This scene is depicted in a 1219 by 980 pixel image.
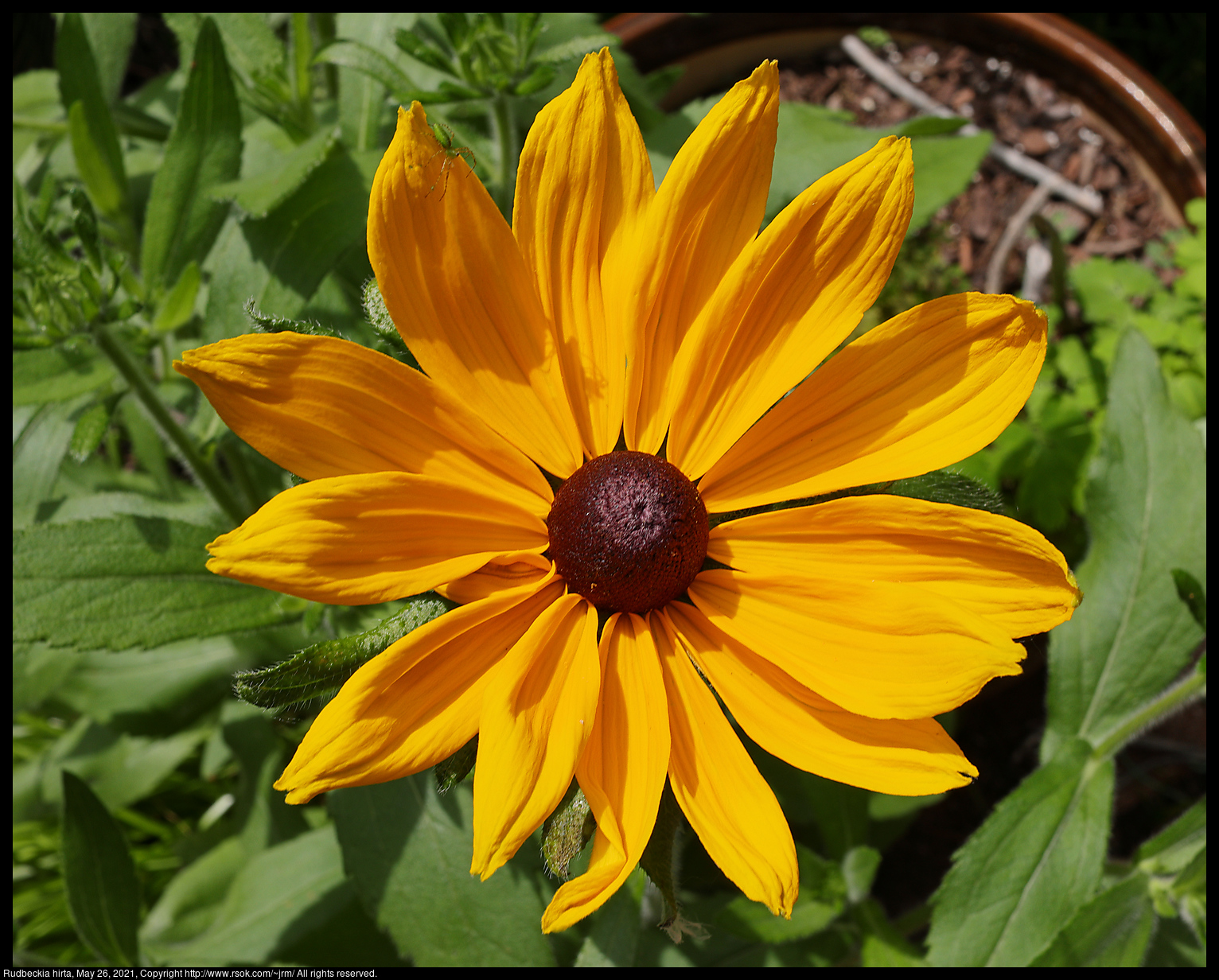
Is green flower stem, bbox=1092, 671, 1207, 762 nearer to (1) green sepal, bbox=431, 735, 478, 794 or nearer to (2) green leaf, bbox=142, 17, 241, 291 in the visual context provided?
(1) green sepal, bbox=431, 735, 478, 794

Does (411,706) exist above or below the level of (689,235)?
below

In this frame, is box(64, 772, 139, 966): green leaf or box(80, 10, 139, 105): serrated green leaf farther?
box(80, 10, 139, 105): serrated green leaf

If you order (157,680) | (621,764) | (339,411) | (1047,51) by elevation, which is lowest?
(157,680)

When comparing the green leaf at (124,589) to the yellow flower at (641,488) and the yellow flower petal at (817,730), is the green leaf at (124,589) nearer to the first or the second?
the yellow flower at (641,488)

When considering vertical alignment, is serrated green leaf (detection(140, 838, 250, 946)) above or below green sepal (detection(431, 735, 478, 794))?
below

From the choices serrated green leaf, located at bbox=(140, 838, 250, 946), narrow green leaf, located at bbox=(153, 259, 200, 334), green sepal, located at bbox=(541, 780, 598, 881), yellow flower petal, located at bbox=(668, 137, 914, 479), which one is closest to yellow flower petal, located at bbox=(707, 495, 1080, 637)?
yellow flower petal, located at bbox=(668, 137, 914, 479)

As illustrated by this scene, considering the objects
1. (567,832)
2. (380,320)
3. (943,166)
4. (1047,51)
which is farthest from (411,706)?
(1047,51)

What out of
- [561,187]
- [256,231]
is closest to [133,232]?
[256,231]

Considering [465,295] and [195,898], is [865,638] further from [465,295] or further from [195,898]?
[195,898]
